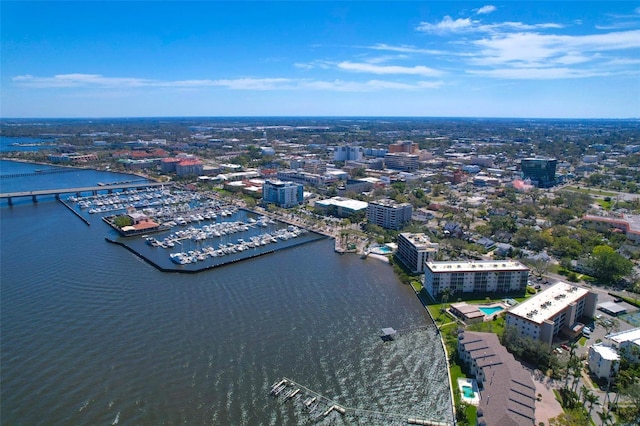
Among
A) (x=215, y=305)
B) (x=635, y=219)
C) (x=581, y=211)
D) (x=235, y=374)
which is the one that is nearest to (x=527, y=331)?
(x=235, y=374)

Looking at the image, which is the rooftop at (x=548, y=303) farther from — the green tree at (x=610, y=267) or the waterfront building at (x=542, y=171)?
the waterfront building at (x=542, y=171)

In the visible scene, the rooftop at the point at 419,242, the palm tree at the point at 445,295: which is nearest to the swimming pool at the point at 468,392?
the palm tree at the point at 445,295

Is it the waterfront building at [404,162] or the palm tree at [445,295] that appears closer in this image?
the palm tree at [445,295]

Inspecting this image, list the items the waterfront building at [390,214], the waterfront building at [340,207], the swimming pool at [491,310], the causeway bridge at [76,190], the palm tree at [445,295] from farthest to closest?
the causeway bridge at [76,190] → the waterfront building at [340,207] → the waterfront building at [390,214] → the palm tree at [445,295] → the swimming pool at [491,310]

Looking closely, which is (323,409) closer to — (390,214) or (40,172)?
(390,214)

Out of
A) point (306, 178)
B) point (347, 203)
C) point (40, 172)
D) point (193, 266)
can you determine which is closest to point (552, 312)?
point (193, 266)

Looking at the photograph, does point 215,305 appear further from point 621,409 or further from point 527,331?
point 621,409
